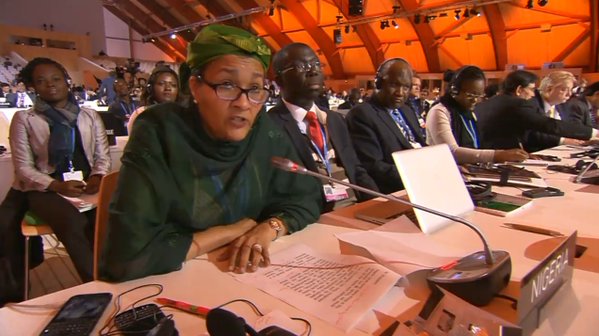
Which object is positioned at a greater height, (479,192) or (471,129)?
(471,129)

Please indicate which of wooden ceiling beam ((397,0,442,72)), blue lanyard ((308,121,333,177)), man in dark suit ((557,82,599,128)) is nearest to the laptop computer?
blue lanyard ((308,121,333,177))

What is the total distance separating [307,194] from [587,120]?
450cm

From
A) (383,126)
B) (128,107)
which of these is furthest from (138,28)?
(383,126)

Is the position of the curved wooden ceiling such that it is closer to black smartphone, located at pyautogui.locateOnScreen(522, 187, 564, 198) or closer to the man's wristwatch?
black smartphone, located at pyautogui.locateOnScreen(522, 187, 564, 198)

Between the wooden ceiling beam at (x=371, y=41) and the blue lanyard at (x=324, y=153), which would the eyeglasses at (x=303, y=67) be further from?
the wooden ceiling beam at (x=371, y=41)

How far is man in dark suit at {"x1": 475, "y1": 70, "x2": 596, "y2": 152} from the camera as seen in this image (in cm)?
326

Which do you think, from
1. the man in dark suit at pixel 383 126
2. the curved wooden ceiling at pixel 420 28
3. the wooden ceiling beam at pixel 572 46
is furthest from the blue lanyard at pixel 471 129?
the wooden ceiling beam at pixel 572 46

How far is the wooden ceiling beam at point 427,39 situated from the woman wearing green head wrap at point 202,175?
13031 mm

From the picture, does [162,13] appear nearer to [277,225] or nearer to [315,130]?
[315,130]

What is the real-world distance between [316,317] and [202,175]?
21.0 inches

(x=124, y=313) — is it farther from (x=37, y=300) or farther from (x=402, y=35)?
(x=402, y=35)

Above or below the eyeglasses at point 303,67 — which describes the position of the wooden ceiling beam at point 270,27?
above

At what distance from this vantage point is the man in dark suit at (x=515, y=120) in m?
3.26

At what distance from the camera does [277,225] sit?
1.23 meters
